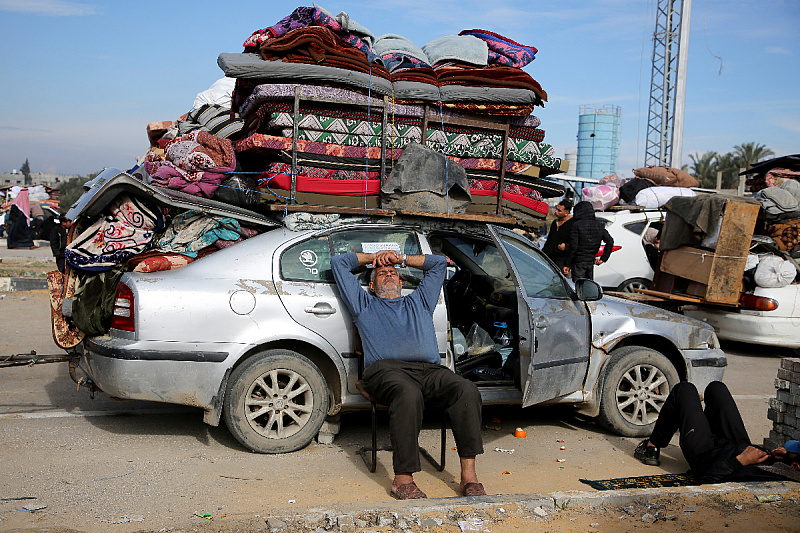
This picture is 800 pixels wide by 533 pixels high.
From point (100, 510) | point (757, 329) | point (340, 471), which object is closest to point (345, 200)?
point (340, 471)

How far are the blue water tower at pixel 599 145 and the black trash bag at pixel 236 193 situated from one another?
136 feet

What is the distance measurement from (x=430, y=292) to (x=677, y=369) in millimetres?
2442

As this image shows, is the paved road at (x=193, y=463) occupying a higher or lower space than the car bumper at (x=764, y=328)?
lower

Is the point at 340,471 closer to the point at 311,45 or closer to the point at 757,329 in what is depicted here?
the point at 311,45

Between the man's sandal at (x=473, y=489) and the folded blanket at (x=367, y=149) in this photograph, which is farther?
the folded blanket at (x=367, y=149)

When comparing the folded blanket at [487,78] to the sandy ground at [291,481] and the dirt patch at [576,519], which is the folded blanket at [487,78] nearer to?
the sandy ground at [291,481]

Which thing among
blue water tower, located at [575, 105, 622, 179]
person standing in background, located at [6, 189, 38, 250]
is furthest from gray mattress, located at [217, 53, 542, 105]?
blue water tower, located at [575, 105, 622, 179]

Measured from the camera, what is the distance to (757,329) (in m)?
8.83

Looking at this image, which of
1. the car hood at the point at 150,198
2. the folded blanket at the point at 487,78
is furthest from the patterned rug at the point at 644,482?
the folded blanket at the point at 487,78

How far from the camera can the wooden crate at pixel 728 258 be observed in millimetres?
8664

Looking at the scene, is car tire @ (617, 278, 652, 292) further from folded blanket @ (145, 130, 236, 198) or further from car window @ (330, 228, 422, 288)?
folded blanket @ (145, 130, 236, 198)

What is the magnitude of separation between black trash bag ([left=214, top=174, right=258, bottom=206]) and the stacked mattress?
0.43 ft

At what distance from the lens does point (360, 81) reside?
5.73m

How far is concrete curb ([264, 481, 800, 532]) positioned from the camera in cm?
338
